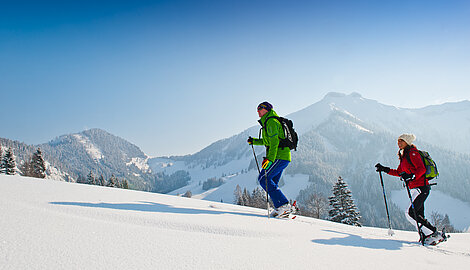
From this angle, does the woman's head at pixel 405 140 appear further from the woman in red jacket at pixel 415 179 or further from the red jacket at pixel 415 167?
the red jacket at pixel 415 167

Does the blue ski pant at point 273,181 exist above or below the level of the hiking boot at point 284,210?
above

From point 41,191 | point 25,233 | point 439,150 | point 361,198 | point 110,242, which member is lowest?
point 361,198

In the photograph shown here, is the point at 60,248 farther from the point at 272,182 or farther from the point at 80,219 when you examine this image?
the point at 272,182

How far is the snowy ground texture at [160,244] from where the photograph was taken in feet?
6.09

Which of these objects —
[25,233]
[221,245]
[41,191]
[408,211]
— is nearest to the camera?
[25,233]

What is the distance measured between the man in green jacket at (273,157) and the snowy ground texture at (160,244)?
1.32 metres

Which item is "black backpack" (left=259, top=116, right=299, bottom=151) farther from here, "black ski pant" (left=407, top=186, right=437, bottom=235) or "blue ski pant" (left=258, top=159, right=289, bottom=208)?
"black ski pant" (left=407, top=186, right=437, bottom=235)

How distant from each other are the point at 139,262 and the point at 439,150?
25852 centimetres

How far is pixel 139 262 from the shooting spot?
188cm

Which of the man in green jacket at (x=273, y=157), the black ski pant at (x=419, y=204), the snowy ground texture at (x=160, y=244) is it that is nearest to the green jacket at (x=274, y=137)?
the man in green jacket at (x=273, y=157)

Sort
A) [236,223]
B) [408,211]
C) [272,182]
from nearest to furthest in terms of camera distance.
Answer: [236,223] → [408,211] → [272,182]

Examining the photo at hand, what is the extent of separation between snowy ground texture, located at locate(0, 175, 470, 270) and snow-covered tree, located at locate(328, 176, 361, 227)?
21.9 meters

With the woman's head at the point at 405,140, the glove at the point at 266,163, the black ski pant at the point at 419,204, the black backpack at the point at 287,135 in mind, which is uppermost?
the black backpack at the point at 287,135

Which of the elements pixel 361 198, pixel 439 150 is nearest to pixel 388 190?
pixel 361 198
